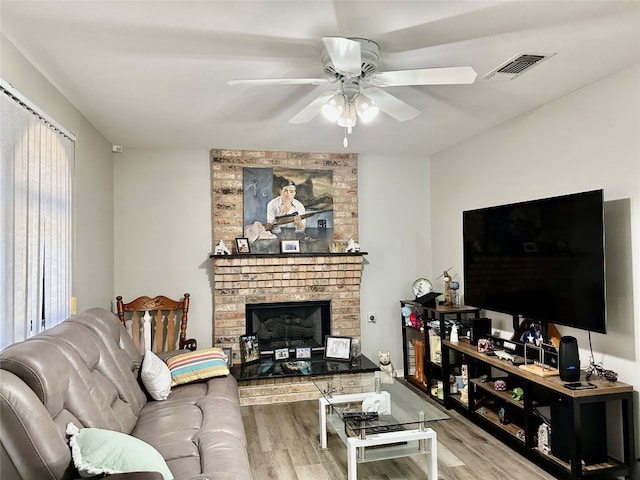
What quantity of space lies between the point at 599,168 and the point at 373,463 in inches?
99.4

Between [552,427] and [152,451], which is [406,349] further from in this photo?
[152,451]

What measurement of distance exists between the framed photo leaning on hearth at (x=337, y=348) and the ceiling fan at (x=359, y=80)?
2.65 metres

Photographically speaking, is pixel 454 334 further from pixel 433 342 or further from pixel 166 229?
pixel 166 229

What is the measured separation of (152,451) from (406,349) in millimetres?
3676

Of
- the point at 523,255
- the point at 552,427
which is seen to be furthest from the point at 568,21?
the point at 552,427

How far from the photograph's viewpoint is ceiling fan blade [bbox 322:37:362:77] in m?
1.88

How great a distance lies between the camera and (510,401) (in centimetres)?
331

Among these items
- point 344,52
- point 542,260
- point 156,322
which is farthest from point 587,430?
point 156,322

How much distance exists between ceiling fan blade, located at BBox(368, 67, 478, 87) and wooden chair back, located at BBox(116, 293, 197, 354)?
3.10 m

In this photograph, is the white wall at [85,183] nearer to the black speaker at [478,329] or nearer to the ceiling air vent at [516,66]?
the ceiling air vent at [516,66]

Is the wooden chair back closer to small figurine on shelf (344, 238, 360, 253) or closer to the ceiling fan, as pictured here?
small figurine on shelf (344, 238, 360, 253)

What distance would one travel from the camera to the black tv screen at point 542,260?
110 inches

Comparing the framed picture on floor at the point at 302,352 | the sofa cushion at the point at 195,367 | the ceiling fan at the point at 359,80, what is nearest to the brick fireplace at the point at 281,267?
the framed picture on floor at the point at 302,352

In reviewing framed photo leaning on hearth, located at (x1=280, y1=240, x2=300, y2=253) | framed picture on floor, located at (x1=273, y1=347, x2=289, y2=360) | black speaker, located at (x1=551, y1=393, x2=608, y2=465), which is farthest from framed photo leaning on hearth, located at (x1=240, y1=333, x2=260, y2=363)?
black speaker, located at (x1=551, y1=393, x2=608, y2=465)
